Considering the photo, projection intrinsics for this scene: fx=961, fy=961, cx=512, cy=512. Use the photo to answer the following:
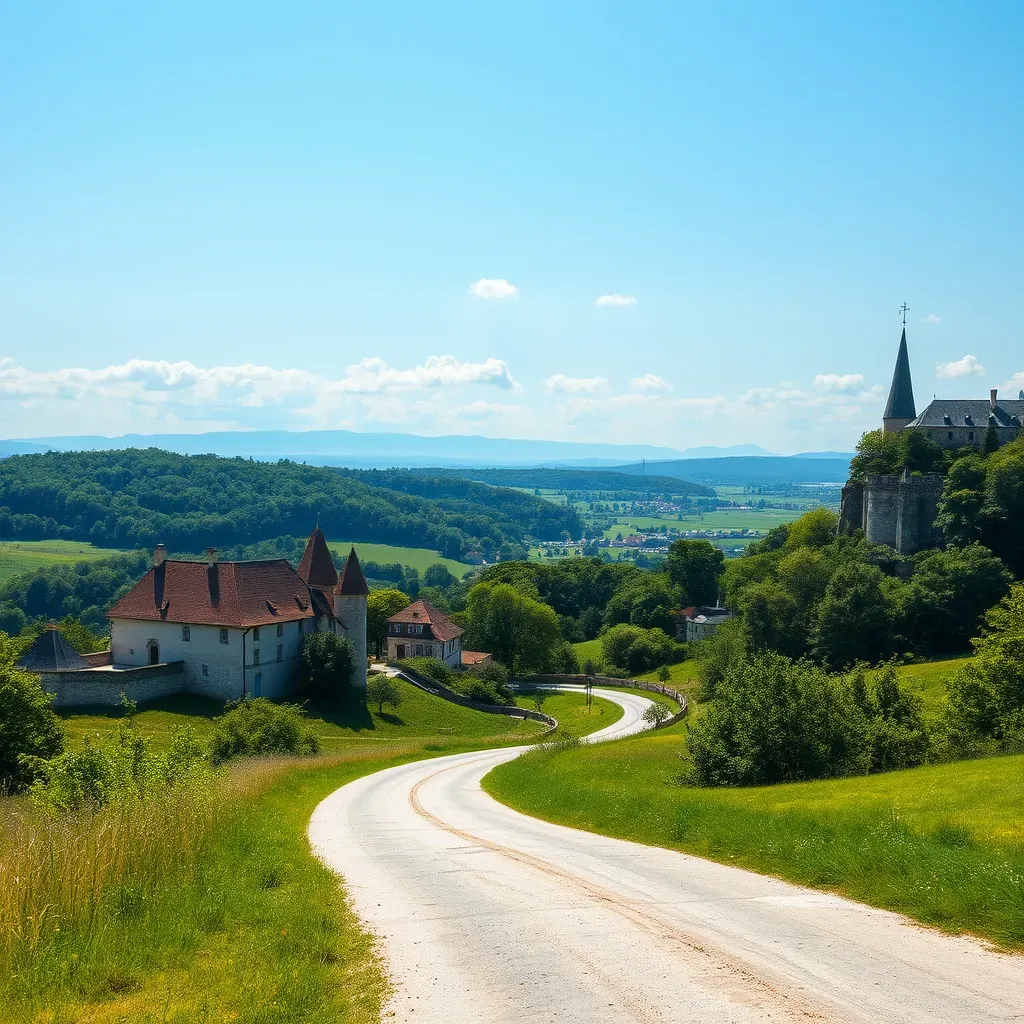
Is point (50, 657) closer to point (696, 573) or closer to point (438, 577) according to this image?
point (696, 573)

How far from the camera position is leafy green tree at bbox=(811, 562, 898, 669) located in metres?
60.3

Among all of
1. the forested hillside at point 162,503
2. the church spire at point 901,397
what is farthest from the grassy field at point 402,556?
the church spire at point 901,397

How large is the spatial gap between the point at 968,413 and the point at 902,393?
27.1ft

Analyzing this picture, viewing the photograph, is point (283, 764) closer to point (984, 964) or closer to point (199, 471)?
point (984, 964)

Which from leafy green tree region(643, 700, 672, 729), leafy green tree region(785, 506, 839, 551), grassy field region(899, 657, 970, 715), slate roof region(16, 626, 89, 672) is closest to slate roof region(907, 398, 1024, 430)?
leafy green tree region(785, 506, 839, 551)

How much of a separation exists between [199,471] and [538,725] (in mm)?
141674

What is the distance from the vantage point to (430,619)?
76.2 meters

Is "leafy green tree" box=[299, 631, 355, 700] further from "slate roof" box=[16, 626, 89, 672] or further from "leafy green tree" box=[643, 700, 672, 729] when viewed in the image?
"leafy green tree" box=[643, 700, 672, 729]

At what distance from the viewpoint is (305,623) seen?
55.1m

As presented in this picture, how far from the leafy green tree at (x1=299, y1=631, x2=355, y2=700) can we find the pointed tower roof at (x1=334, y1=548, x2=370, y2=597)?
4.54 metres

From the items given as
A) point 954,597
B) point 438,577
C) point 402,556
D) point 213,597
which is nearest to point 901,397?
point 954,597

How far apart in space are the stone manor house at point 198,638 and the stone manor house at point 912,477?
40292 millimetres

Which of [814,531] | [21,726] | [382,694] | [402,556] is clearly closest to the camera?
[21,726]

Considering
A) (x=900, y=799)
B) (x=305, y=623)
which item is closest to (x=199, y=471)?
(x=305, y=623)
